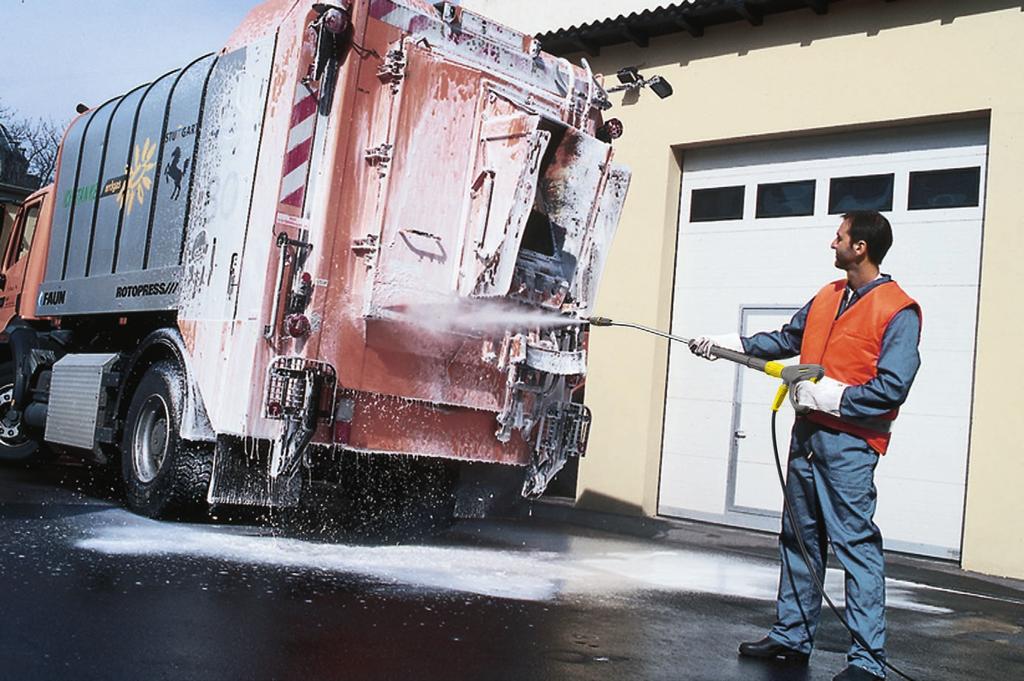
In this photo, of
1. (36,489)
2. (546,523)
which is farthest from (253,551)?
(546,523)

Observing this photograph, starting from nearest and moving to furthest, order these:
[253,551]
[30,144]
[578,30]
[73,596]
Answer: [73,596] < [253,551] < [578,30] < [30,144]

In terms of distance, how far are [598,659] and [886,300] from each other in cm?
181

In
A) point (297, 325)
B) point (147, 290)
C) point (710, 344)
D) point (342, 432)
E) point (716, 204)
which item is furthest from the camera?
point (716, 204)

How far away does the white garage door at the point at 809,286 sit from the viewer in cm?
920

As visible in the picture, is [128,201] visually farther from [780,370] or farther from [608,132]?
[780,370]

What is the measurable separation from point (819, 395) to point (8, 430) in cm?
799

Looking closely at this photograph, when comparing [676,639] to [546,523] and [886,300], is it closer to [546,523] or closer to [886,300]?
[886,300]

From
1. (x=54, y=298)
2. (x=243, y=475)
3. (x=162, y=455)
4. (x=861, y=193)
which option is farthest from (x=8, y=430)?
(x=861, y=193)

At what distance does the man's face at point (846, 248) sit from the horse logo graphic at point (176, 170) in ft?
14.1

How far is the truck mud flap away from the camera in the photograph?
6281mm

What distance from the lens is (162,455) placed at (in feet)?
23.2

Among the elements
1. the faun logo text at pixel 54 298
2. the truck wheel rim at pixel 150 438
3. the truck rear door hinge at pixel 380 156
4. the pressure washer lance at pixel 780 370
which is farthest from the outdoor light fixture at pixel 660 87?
the pressure washer lance at pixel 780 370

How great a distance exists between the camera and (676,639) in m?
4.84

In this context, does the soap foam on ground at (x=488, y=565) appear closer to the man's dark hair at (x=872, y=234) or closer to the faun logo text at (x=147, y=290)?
the faun logo text at (x=147, y=290)
